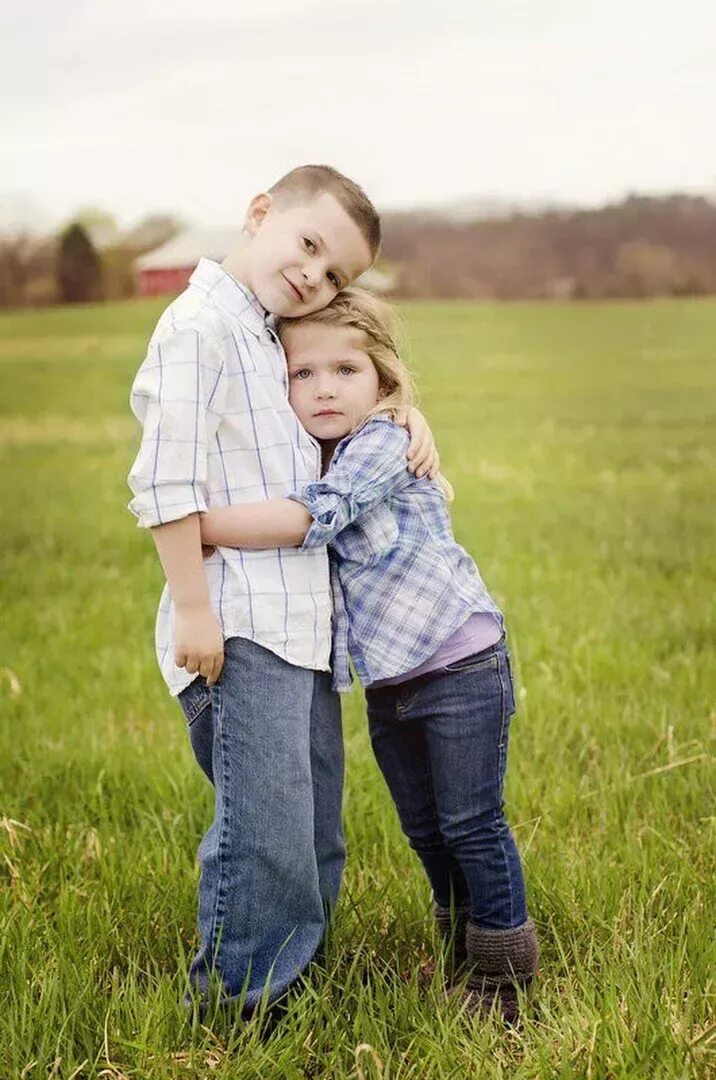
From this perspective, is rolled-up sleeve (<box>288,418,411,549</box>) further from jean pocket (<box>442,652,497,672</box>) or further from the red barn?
the red barn

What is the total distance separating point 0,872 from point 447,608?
4.44 feet

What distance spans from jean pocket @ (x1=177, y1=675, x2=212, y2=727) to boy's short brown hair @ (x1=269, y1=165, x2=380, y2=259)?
2.75ft

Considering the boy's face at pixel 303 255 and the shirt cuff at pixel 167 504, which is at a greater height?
the boy's face at pixel 303 255

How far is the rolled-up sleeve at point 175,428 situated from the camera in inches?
96.2

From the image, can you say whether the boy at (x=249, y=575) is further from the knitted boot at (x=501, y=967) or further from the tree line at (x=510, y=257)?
the tree line at (x=510, y=257)

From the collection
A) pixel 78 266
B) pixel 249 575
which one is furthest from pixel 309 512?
pixel 78 266

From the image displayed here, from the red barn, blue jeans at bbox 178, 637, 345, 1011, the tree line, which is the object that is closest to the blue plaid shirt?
blue jeans at bbox 178, 637, 345, 1011

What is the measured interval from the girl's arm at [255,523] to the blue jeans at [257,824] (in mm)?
177

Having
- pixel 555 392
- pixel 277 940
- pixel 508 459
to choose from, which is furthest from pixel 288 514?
pixel 555 392

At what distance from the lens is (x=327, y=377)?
2689mm

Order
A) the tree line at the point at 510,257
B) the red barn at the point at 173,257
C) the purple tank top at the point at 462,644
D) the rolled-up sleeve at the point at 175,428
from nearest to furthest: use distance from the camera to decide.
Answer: the rolled-up sleeve at the point at 175,428, the purple tank top at the point at 462,644, the red barn at the point at 173,257, the tree line at the point at 510,257

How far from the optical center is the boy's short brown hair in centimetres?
260

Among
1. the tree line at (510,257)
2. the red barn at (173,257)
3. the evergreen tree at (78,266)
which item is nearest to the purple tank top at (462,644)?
the red barn at (173,257)

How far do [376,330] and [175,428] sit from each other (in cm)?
47
